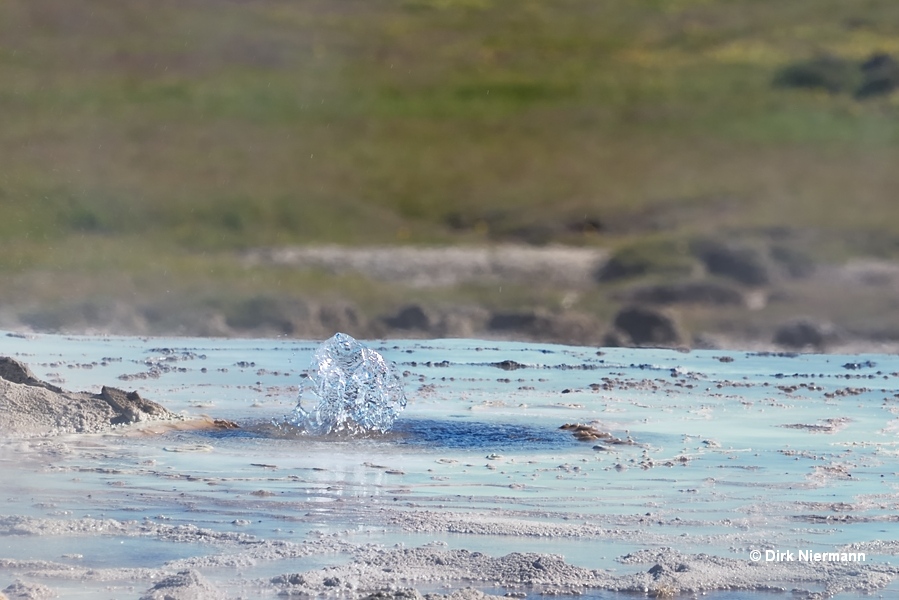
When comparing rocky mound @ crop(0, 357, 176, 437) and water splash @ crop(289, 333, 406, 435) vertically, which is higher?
water splash @ crop(289, 333, 406, 435)

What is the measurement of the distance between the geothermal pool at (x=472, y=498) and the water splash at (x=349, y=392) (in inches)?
14.3

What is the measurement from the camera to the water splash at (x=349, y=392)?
17.0 meters

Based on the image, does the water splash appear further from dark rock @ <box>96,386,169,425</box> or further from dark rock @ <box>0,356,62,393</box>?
dark rock @ <box>0,356,62,393</box>

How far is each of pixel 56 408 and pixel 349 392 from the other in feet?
11.8

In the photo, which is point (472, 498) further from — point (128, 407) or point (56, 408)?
point (56, 408)

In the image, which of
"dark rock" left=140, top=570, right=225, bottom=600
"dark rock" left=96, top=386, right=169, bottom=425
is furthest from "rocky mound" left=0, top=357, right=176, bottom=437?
"dark rock" left=140, top=570, right=225, bottom=600

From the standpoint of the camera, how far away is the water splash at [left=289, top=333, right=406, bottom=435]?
55.6ft

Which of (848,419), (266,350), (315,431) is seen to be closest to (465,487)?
(315,431)

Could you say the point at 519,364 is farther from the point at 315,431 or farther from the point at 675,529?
the point at 675,529

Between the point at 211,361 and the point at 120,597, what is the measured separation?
67.0 ft

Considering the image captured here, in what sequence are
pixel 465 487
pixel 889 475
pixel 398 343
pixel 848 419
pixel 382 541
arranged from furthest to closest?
pixel 398 343 < pixel 848 419 < pixel 889 475 < pixel 465 487 < pixel 382 541

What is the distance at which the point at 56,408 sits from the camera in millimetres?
16047

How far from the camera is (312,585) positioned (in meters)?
9.02

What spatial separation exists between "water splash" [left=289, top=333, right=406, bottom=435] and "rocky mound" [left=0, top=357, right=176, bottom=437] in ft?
6.24
